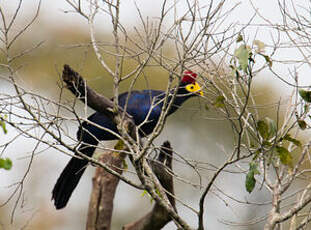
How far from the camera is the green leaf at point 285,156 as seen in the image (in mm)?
2674

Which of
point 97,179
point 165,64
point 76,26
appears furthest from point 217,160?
point 165,64

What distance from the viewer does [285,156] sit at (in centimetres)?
269

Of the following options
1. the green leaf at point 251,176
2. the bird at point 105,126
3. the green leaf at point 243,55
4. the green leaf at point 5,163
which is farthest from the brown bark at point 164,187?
the green leaf at point 5,163

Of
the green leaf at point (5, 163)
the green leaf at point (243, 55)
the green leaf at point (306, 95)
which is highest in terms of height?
the green leaf at point (243, 55)

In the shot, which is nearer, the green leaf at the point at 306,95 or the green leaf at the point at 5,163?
the green leaf at the point at 5,163

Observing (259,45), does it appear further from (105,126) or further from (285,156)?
(105,126)

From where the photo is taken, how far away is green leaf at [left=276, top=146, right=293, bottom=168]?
267 cm

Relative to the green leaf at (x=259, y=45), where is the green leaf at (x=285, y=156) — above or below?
below

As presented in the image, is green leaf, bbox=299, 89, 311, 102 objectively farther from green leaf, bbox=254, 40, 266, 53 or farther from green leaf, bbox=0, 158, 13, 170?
green leaf, bbox=0, 158, 13, 170

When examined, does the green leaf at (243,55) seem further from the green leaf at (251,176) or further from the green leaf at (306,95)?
the green leaf at (251,176)

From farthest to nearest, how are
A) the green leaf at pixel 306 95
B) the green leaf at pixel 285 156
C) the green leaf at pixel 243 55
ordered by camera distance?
1. the green leaf at pixel 306 95
2. the green leaf at pixel 285 156
3. the green leaf at pixel 243 55

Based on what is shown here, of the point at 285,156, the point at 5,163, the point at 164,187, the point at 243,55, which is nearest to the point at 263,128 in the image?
the point at 285,156

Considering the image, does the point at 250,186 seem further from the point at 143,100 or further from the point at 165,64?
the point at 143,100

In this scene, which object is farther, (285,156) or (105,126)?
(105,126)
